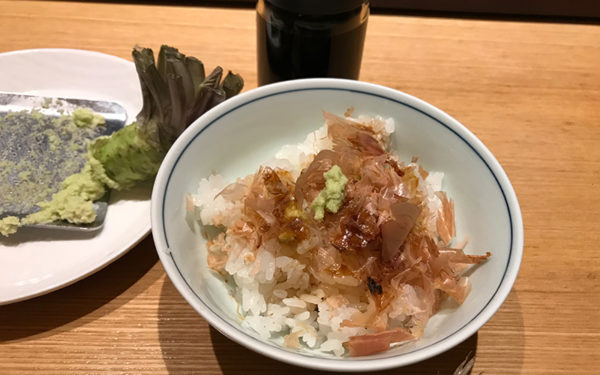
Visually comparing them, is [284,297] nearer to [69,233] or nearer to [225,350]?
[225,350]

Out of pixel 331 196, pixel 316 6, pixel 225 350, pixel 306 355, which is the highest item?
pixel 316 6

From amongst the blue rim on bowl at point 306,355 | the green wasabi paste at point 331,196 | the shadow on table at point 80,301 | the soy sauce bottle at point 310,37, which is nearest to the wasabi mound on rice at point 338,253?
the green wasabi paste at point 331,196


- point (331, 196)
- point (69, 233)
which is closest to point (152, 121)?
point (69, 233)

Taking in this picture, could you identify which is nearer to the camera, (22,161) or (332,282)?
(332,282)

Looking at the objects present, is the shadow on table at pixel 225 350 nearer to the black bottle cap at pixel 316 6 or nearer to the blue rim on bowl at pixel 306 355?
the blue rim on bowl at pixel 306 355

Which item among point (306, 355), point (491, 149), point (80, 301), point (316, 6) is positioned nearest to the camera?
point (306, 355)

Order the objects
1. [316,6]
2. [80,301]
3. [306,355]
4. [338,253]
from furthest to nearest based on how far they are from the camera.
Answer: [316,6], [80,301], [338,253], [306,355]

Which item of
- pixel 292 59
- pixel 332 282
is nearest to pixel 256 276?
pixel 332 282

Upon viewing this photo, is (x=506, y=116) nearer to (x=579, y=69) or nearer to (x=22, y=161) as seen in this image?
(x=579, y=69)
